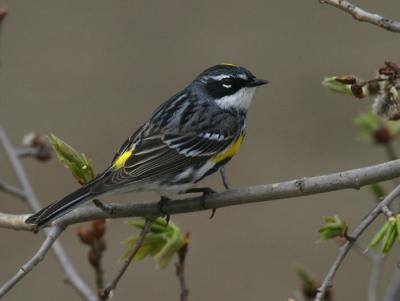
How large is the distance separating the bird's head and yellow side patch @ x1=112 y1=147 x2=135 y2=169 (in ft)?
2.23

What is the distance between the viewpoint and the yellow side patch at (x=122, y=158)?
15.0ft

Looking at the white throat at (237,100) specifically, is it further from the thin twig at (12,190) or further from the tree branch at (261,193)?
Result: the thin twig at (12,190)

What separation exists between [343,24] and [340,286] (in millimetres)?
5107

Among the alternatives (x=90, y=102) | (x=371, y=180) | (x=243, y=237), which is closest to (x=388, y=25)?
(x=371, y=180)

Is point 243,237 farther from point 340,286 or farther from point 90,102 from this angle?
point 90,102

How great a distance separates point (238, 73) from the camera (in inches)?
203

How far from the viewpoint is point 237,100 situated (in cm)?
520

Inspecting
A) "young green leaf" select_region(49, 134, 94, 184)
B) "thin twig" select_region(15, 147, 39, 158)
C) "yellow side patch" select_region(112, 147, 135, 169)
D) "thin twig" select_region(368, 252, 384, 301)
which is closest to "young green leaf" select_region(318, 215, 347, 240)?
"thin twig" select_region(368, 252, 384, 301)

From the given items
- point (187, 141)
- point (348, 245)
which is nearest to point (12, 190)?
point (187, 141)

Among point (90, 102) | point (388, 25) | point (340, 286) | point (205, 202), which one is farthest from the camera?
point (90, 102)

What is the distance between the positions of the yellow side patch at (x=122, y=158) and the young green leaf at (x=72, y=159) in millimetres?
785

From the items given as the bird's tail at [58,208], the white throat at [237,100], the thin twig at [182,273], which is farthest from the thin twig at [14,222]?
the white throat at [237,100]

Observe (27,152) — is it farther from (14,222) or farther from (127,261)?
(127,261)

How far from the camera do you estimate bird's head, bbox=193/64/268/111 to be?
5.16 metres
